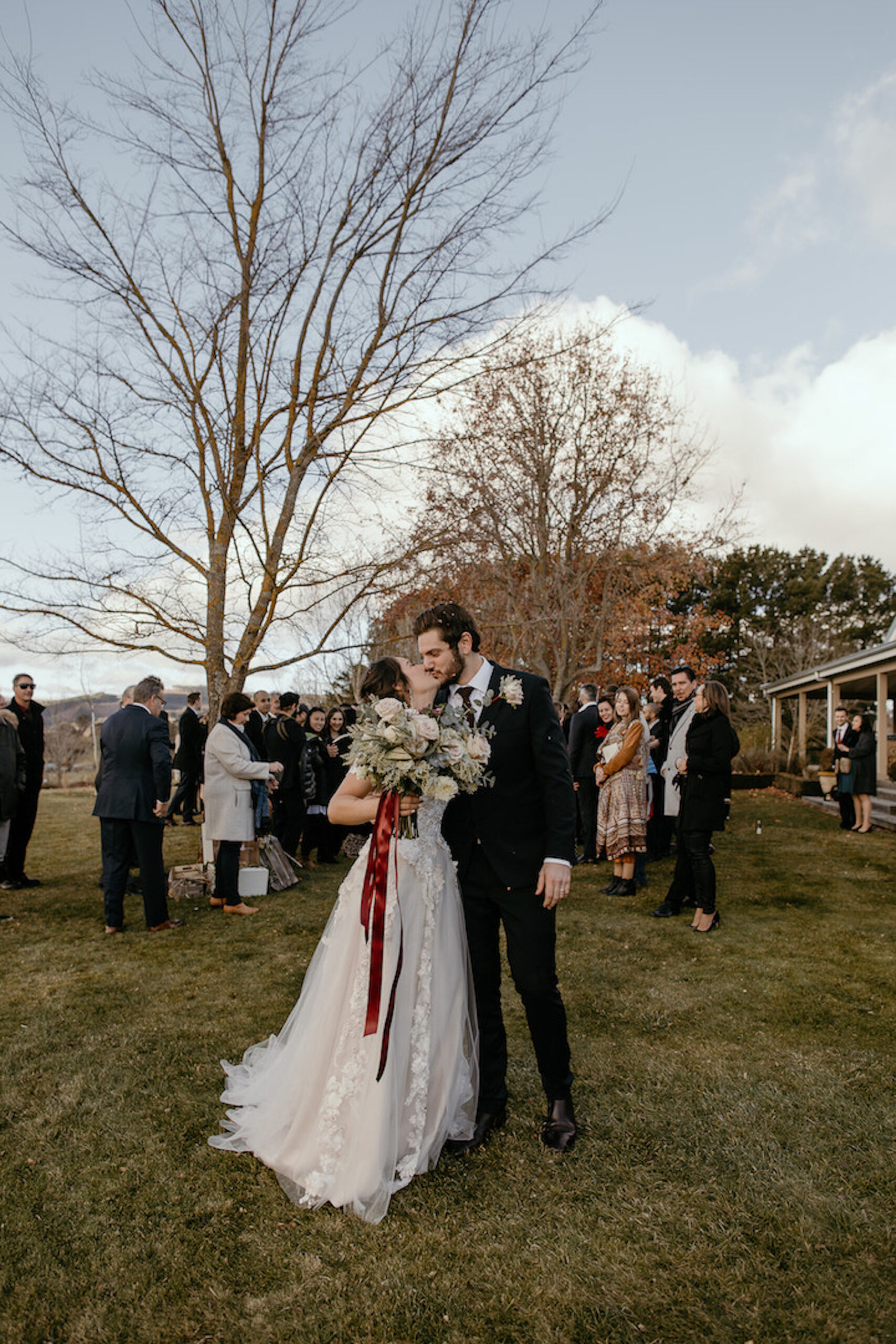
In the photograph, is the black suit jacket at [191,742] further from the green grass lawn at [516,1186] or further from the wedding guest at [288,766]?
the green grass lawn at [516,1186]

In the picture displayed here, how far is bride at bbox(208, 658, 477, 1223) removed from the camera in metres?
2.97

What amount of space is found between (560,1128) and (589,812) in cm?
697

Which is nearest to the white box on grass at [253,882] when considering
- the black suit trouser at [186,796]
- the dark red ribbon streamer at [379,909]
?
the black suit trouser at [186,796]

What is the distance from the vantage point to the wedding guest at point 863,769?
12109mm

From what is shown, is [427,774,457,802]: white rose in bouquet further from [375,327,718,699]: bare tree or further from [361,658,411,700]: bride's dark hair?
[375,327,718,699]: bare tree

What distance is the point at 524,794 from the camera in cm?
327

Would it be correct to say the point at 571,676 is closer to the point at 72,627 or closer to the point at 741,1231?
the point at 72,627

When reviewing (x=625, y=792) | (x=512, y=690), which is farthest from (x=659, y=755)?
(x=512, y=690)

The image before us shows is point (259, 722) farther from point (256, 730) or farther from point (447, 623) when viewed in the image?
point (447, 623)

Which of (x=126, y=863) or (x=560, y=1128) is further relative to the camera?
(x=126, y=863)

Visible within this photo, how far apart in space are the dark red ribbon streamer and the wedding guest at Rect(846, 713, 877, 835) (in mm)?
10889

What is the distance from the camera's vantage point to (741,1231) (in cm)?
274

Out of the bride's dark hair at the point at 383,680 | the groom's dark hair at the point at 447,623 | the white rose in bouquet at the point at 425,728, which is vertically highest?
the groom's dark hair at the point at 447,623

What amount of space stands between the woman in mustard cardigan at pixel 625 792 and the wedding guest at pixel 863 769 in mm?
5843
